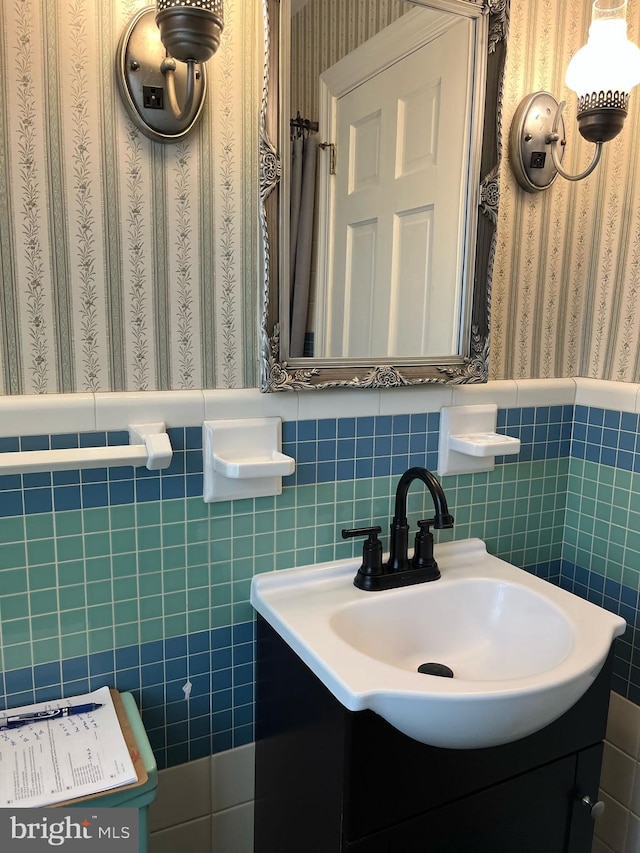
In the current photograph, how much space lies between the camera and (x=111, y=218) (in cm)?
101

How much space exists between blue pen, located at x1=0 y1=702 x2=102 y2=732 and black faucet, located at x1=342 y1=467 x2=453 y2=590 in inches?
20.2

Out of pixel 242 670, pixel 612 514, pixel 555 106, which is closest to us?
pixel 242 670

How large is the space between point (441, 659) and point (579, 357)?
0.78 meters

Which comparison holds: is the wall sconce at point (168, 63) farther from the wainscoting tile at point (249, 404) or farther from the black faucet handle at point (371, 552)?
the black faucet handle at point (371, 552)

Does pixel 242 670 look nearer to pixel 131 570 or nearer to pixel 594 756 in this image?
pixel 131 570

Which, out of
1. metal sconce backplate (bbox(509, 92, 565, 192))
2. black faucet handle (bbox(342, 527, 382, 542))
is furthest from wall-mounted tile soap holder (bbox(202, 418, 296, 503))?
metal sconce backplate (bbox(509, 92, 565, 192))

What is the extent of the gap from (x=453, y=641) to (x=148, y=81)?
112 cm

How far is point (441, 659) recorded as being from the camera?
1216 mm

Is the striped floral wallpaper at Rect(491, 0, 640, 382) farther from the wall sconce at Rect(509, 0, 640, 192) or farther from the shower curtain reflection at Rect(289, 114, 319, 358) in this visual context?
the shower curtain reflection at Rect(289, 114, 319, 358)

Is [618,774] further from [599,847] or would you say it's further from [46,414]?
[46,414]

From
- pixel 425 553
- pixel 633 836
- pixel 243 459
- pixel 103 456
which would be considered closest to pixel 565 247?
pixel 425 553

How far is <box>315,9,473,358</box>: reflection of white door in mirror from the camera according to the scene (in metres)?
1.17

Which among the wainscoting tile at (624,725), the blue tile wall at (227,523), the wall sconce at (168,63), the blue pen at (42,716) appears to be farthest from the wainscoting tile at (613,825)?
the wall sconce at (168,63)

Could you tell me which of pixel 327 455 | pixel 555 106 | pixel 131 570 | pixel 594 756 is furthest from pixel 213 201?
pixel 594 756
